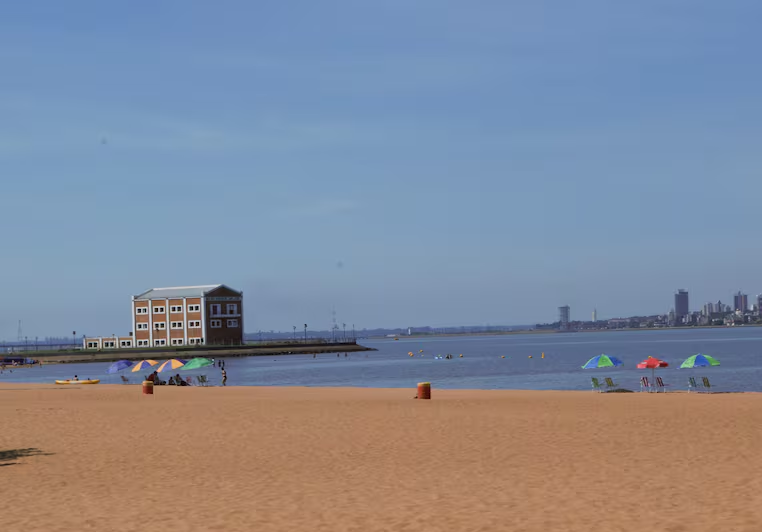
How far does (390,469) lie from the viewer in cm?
1981

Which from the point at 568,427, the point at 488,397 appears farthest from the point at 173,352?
the point at 568,427

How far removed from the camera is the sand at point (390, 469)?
1421cm

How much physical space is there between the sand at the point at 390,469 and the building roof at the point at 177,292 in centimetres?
13720

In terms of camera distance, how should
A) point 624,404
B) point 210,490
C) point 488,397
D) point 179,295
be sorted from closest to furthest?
point 210,490
point 624,404
point 488,397
point 179,295

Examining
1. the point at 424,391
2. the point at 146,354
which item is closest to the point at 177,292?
the point at 146,354

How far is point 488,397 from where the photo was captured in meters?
44.5

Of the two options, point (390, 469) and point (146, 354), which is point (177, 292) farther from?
point (390, 469)

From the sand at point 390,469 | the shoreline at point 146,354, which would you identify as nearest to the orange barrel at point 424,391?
the sand at point 390,469

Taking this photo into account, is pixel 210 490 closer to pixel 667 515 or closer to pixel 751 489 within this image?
pixel 667 515

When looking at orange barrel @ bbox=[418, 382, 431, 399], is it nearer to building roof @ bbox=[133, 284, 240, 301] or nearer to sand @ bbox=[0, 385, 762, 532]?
sand @ bbox=[0, 385, 762, 532]

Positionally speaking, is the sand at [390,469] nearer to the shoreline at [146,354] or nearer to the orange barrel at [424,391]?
the orange barrel at [424,391]

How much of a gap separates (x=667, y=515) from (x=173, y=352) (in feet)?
503

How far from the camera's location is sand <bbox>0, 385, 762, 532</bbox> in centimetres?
1421

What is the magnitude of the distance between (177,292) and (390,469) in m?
161
